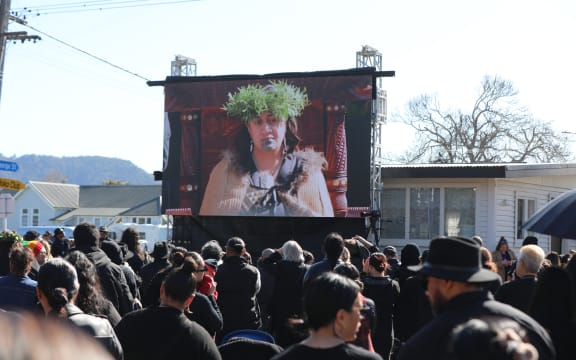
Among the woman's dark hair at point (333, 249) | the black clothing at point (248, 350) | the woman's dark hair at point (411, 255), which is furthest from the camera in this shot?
the woman's dark hair at point (411, 255)

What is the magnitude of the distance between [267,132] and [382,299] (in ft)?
49.1

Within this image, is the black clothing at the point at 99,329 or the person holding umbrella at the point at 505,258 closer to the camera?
the black clothing at the point at 99,329

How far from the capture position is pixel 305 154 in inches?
898

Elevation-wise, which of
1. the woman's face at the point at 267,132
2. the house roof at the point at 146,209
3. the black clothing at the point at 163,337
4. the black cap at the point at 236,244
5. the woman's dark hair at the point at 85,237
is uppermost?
the woman's face at the point at 267,132

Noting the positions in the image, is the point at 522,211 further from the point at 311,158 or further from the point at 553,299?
the point at 553,299

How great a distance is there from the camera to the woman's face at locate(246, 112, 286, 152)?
76.4 feet

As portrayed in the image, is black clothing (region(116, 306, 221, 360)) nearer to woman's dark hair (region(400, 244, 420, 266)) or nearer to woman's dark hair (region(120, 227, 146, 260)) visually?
woman's dark hair (region(400, 244, 420, 266))

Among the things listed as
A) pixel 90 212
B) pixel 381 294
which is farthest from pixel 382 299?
pixel 90 212

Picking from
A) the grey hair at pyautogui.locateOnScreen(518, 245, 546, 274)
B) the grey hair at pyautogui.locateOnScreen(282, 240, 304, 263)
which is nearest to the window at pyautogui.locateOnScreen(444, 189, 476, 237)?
the grey hair at pyautogui.locateOnScreen(282, 240, 304, 263)

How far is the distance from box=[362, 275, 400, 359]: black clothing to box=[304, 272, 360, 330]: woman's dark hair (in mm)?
4834

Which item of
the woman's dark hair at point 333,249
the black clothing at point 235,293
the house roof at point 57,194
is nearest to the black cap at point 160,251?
the black clothing at point 235,293

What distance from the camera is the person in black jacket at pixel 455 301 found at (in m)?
3.77

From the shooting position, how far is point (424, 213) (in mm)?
23094

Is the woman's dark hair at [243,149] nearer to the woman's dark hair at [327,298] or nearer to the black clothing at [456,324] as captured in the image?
the woman's dark hair at [327,298]
